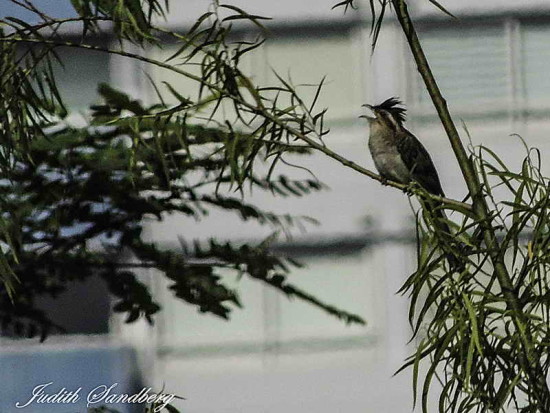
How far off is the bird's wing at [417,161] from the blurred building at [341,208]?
426cm

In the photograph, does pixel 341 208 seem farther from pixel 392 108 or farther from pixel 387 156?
pixel 392 108

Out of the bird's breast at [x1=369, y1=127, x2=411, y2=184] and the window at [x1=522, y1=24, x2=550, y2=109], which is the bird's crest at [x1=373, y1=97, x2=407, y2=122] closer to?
the bird's breast at [x1=369, y1=127, x2=411, y2=184]

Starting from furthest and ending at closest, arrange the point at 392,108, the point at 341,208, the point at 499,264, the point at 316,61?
the point at 316,61 < the point at 341,208 < the point at 392,108 < the point at 499,264

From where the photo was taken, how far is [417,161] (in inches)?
265

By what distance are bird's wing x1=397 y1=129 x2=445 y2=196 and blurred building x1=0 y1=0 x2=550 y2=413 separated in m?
4.26

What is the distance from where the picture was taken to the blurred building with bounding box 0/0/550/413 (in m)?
11.4

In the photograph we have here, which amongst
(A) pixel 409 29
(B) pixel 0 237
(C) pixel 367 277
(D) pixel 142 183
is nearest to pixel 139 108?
(D) pixel 142 183

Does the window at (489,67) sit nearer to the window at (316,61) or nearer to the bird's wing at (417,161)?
the window at (316,61)

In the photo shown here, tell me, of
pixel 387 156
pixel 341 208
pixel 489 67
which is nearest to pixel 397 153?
pixel 387 156

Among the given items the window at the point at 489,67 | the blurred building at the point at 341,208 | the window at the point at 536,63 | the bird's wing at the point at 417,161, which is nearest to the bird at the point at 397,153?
the bird's wing at the point at 417,161

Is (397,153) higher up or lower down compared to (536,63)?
lower down

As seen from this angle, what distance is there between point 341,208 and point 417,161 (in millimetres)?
4664

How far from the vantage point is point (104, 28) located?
36.4ft

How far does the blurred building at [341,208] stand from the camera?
449 inches
